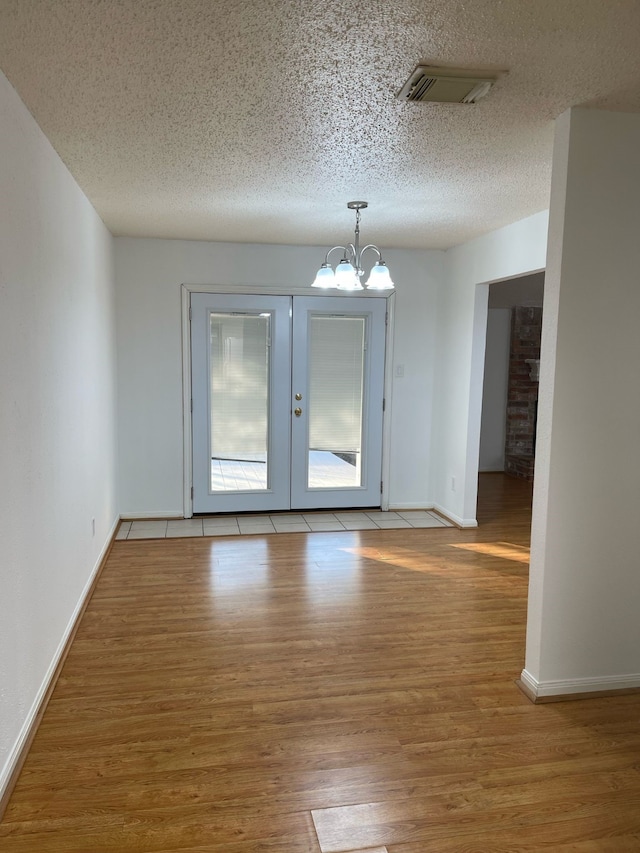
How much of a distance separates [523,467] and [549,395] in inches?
221

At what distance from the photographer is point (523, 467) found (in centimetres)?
786

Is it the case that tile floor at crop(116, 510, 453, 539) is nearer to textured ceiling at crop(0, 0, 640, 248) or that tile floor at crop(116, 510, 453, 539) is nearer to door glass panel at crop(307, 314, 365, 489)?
door glass panel at crop(307, 314, 365, 489)

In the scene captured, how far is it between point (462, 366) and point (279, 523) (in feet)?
6.63

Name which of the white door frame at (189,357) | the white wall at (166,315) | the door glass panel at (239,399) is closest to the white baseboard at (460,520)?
the white door frame at (189,357)

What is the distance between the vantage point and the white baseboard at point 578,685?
2631mm

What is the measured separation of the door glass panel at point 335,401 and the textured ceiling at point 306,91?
187cm

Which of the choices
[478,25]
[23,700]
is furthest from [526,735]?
[478,25]

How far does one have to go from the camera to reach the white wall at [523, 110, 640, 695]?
8.01 feet

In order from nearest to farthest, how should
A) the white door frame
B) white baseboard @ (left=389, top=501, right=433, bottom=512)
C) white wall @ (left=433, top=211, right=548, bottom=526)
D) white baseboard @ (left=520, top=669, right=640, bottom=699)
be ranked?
white baseboard @ (left=520, top=669, right=640, bottom=699), white wall @ (left=433, top=211, right=548, bottom=526), the white door frame, white baseboard @ (left=389, top=501, right=433, bottom=512)

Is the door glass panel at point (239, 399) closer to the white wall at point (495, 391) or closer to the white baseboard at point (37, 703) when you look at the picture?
the white baseboard at point (37, 703)

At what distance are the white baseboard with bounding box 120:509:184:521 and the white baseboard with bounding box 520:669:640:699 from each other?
11.1 feet

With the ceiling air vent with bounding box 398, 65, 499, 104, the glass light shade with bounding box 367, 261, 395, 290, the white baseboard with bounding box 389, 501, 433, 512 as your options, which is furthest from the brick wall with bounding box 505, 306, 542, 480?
the ceiling air vent with bounding box 398, 65, 499, 104

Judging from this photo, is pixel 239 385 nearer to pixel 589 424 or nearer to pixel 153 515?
pixel 153 515

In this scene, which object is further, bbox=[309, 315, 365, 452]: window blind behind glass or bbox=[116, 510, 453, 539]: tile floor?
bbox=[309, 315, 365, 452]: window blind behind glass
